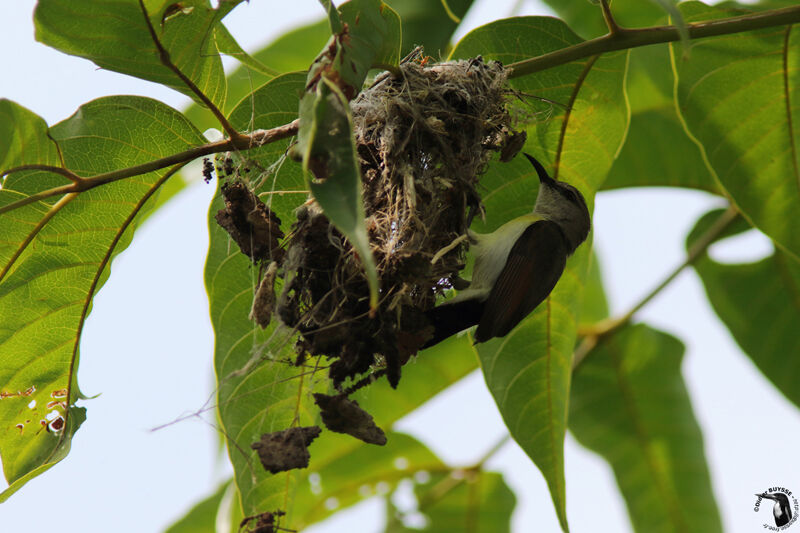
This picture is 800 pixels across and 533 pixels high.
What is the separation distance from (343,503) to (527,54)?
116 inches

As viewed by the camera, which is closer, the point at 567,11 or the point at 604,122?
the point at 604,122

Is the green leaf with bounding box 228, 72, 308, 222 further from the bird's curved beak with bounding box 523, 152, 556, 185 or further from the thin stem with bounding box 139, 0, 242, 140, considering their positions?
the bird's curved beak with bounding box 523, 152, 556, 185

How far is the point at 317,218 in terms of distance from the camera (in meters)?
2.47

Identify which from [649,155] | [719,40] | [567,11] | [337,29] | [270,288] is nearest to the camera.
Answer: [337,29]

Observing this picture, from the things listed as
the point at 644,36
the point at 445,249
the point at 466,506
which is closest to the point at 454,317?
the point at 445,249

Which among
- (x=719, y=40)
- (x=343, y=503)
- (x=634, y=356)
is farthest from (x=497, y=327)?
(x=343, y=503)

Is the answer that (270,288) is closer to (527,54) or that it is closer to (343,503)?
(527,54)

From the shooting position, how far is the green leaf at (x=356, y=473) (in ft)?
15.0

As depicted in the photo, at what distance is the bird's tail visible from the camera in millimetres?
3184

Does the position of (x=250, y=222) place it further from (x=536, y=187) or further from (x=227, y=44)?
(x=536, y=187)

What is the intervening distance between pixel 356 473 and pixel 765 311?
8.39ft

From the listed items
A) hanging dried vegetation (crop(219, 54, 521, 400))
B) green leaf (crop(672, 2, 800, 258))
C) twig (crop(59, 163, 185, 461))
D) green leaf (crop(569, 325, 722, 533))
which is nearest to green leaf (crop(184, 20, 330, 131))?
hanging dried vegetation (crop(219, 54, 521, 400))

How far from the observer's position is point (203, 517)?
4.58 m

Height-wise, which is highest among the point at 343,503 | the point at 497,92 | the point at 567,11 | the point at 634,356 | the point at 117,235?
the point at 567,11
